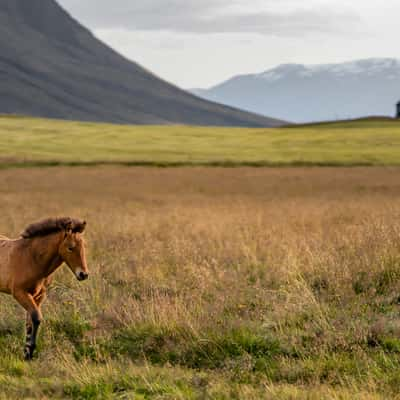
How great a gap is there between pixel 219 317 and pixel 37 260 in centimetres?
237

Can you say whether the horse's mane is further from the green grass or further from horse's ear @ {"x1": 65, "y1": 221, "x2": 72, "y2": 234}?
the green grass

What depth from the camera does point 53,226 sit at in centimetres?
852

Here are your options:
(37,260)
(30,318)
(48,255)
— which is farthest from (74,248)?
(30,318)

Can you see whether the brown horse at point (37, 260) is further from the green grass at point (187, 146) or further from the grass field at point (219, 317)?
the green grass at point (187, 146)

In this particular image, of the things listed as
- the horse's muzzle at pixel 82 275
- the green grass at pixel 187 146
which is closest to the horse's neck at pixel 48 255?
the horse's muzzle at pixel 82 275

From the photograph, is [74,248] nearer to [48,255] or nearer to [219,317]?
[48,255]

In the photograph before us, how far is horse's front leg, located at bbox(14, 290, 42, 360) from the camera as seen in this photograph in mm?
8180

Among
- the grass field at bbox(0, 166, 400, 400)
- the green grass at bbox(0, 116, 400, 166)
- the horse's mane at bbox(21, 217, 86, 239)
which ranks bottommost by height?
the grass field at bbox(0, 166, 400, 400)

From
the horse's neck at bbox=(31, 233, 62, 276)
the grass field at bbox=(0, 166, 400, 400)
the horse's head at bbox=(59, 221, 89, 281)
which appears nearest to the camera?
the grass field at bbox=(0, 166, 400, 400)

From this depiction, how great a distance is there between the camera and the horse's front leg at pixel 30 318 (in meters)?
8.18

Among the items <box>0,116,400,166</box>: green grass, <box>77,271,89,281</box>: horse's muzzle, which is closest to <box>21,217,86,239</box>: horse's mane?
<box>77,271,89,281</box>: horse's muzzle

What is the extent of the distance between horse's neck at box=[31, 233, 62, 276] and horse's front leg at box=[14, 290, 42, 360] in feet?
1.09

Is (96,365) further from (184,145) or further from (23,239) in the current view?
(184,145)

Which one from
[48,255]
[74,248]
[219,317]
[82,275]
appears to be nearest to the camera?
[82,275]
